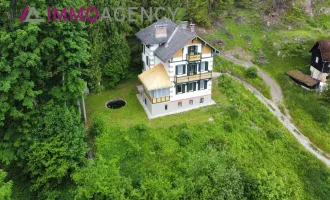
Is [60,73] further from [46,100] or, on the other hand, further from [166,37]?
[166,37]

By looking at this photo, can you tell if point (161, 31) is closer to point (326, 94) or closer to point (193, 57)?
point (193, 57)

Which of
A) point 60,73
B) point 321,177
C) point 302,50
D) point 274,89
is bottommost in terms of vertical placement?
point 321,177

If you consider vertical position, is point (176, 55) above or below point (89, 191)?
above

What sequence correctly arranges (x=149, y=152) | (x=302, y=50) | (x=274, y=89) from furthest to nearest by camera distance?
(x=302, y=50), (x=274, y=89), (x=149, y=152)

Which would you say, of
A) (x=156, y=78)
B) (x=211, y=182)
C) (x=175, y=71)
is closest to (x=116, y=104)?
(x=156, y=78)

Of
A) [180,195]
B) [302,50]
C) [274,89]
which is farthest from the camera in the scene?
[302,50]

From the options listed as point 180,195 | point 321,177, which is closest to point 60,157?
point 180,195

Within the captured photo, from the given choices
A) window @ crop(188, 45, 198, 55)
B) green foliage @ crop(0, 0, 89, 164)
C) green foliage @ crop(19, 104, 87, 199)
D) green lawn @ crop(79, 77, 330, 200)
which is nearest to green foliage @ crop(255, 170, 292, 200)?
green lawn @ crop(79, 77, 330, 200)
